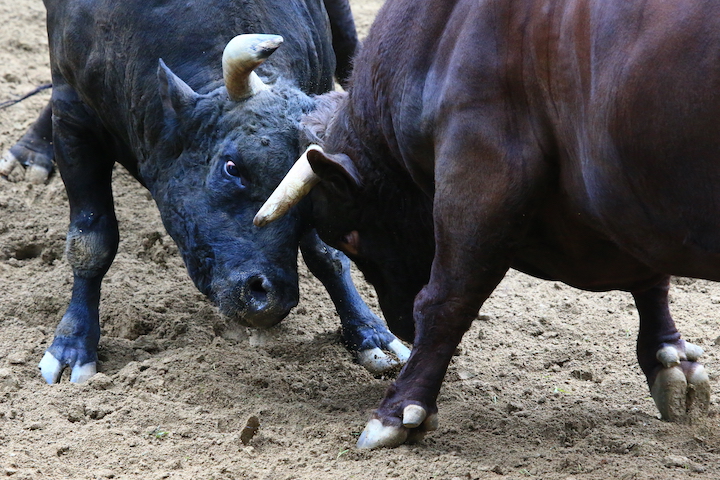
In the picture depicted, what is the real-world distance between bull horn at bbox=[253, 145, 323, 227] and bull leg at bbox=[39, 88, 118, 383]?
147 cm

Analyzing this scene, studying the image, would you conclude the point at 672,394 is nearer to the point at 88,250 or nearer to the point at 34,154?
the point at 88,250

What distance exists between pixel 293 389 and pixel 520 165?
1.80 meters

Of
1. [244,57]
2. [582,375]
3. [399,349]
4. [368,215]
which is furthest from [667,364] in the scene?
[244,57]

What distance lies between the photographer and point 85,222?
5.15m

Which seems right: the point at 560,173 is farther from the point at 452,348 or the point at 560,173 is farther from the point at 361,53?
the point at 361,53

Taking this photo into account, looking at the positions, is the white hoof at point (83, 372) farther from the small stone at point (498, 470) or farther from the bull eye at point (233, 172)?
the small stone at point (498, 470)

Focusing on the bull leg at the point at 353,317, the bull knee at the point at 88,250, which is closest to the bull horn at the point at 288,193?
the bull leg at the point at 353,317

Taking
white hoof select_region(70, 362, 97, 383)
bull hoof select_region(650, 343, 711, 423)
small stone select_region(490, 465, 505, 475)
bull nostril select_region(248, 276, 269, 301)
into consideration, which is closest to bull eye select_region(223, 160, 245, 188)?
bull nostril select_region(248, 276, 269, 301)

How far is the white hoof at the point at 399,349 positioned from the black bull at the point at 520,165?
25.6 inches

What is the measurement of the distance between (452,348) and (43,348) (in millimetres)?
2341

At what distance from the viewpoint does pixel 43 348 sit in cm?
494

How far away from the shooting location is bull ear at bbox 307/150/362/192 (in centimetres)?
388

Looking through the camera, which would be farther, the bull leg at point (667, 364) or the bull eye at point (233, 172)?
the bull eye at point (233, 172)

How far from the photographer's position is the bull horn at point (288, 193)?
3973 mm
